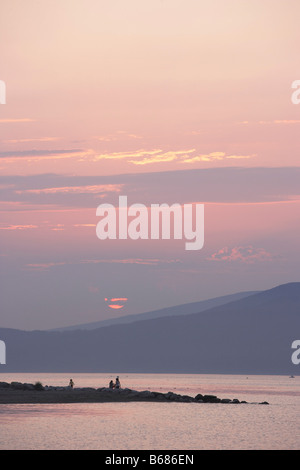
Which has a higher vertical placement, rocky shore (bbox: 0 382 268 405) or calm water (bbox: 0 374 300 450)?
rocky shore (bbox: 0 382 268 405)

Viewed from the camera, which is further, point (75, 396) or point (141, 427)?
point (75, 396)

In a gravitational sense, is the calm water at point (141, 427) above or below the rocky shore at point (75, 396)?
below

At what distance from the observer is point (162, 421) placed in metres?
82.2

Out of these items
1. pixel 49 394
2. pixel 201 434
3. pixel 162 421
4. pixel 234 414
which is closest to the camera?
pixel 201 434

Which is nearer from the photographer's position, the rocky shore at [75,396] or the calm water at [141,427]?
the calm water at [141,427]

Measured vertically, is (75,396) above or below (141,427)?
above

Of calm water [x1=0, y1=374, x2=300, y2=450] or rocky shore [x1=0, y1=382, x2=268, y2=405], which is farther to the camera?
rocky shore [x1=0, y1=382, x2=268, y2=405]

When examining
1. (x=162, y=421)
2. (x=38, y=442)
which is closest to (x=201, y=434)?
(x=162, y=421)
